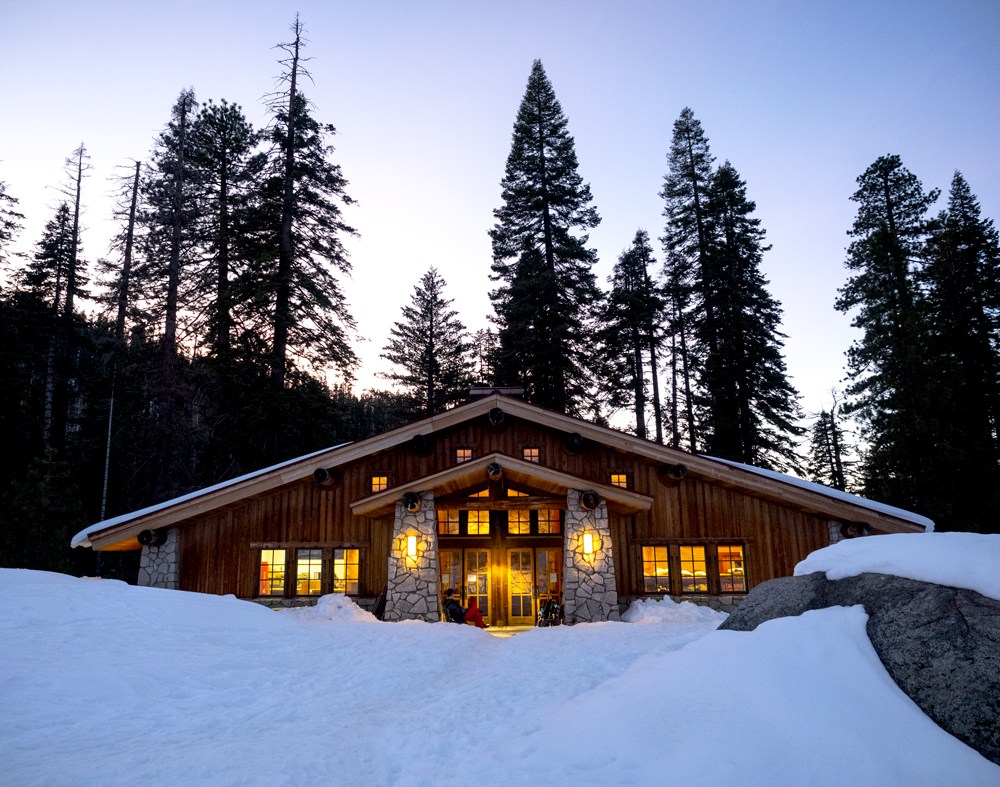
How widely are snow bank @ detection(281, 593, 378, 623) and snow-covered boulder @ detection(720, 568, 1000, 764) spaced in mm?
10032

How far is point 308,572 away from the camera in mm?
14570

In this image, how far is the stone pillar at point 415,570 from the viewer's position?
42.5ft

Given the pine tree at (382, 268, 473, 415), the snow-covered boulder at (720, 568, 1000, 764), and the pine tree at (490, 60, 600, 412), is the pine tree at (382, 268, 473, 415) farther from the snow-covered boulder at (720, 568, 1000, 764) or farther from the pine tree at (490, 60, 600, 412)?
the snow-covered boulder at (720, 568, 1000, 764)

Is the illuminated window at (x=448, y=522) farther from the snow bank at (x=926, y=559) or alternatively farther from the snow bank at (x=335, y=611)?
the snow bank at (x=926, y=559)

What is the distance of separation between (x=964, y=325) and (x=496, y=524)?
22.2m

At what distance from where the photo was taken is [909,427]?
66.2 feet

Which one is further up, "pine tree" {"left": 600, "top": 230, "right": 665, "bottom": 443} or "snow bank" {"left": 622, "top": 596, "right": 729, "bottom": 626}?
"pine tree" {"left": 600, "top": 230, "right": 665, "bottom": 443}

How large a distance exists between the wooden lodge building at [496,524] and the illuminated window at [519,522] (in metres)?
0.03

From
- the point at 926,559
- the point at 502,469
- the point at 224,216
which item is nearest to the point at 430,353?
the point at 224,216

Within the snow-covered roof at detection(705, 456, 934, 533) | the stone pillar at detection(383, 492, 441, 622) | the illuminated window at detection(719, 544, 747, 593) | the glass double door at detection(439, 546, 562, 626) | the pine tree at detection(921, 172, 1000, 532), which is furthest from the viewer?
the pine tree at detection(921, 172, 1000, 532)

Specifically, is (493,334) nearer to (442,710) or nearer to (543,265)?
(543,265)

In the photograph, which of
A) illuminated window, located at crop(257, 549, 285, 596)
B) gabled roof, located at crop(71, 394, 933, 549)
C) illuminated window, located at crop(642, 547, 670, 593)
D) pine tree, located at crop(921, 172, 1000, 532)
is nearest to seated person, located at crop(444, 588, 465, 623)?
gabled roof, located at crop(71, 394, 933, 549)

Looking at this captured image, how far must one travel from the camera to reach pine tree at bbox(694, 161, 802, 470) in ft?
86.1

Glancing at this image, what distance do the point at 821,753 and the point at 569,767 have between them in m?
1.70
